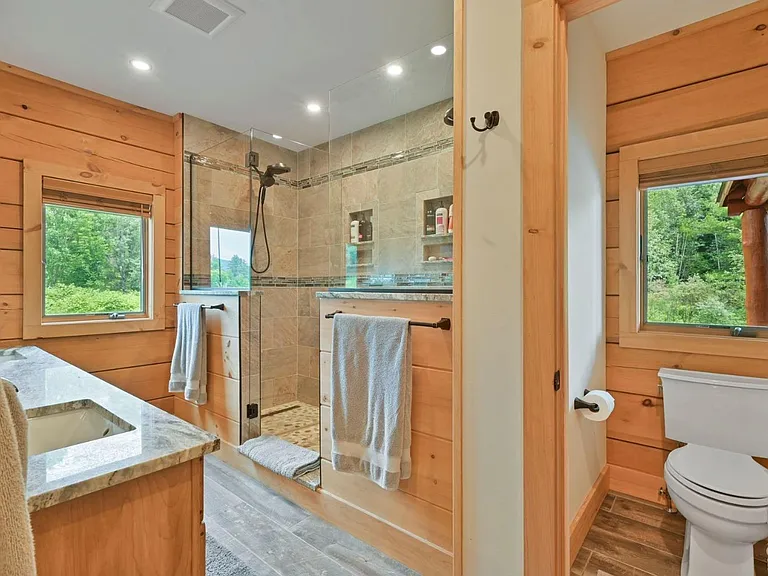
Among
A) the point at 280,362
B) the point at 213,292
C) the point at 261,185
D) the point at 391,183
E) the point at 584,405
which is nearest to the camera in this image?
the point at 584,405

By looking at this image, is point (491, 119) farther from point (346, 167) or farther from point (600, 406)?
point (346, 167)

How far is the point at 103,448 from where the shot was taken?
2.79ft

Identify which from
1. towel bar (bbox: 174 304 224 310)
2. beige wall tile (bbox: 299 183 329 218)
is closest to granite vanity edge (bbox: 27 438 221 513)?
towel bar (bbox: 174 304 224 310)

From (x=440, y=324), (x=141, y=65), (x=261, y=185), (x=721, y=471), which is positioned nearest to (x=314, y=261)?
(x=261, y=185)

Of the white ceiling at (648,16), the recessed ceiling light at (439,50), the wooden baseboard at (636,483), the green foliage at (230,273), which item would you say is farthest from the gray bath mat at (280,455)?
the white ceiling at (648,16)

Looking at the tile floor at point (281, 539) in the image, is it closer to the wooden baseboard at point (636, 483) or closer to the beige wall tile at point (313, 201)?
the wooden baseboard at point (636, 483)

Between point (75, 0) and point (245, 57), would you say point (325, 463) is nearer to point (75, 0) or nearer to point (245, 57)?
point (245, 57)

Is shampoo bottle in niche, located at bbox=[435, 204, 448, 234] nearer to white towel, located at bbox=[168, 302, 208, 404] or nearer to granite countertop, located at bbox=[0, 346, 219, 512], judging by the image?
granite countertop, located at bbox=[0, 346, 219, 512]

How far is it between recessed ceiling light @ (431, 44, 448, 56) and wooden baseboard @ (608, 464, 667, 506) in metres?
2.38

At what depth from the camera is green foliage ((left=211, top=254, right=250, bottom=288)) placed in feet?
9.48

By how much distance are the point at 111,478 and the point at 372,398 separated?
1.02 metres

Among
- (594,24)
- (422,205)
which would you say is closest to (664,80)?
(594,24)

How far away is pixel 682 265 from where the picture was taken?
83.7 inches

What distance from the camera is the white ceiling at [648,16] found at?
1.77m
